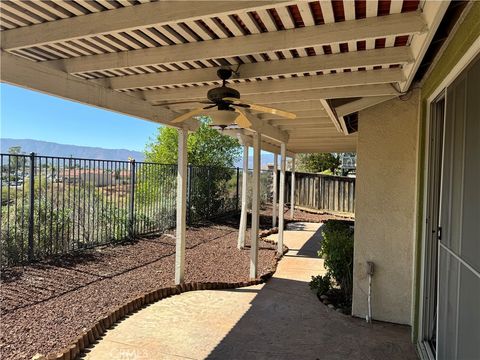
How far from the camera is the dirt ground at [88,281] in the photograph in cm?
367

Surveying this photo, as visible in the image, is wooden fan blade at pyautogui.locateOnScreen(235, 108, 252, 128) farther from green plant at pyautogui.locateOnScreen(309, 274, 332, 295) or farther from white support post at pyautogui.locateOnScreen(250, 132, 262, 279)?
green plant at pyautogui.locateOnScreen(309, 274, 332, 295)

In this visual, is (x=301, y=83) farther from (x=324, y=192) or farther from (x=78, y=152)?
(x=78, y=152)

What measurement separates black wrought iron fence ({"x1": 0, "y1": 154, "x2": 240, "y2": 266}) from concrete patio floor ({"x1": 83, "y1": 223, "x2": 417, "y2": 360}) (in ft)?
9.19

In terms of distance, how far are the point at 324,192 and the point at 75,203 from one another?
431 inches

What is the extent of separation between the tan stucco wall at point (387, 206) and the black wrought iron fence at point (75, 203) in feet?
16.8

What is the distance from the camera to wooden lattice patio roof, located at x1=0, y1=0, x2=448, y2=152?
2295 mm

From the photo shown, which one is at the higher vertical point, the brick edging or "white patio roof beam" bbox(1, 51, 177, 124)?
"white patio roof beam" bbox(1, 51, 177, 124)

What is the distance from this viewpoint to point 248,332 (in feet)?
12.8

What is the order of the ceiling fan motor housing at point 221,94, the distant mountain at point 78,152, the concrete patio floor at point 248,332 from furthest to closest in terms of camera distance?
the distant mountain at point 78,152 → the concrete patio floor at point 248,332 → the ceiling fan motor housing at point 221,94

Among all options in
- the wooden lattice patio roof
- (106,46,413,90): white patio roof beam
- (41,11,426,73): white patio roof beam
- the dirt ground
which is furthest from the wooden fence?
(41,11,426,73): white patio roof beam

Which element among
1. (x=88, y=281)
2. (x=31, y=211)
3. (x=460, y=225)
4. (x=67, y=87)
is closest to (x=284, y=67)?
(x=460, y=225)

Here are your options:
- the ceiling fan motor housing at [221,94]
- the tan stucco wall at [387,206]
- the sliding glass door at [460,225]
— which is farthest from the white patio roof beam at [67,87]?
the sliding glass door at [460,225]

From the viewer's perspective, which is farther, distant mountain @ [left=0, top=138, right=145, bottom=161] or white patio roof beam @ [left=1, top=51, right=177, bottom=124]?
distant mountain @ [left=0, top=138, right=145, bottom=161]

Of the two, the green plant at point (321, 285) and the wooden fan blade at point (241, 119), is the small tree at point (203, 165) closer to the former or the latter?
the green plant at point (321, 285)
